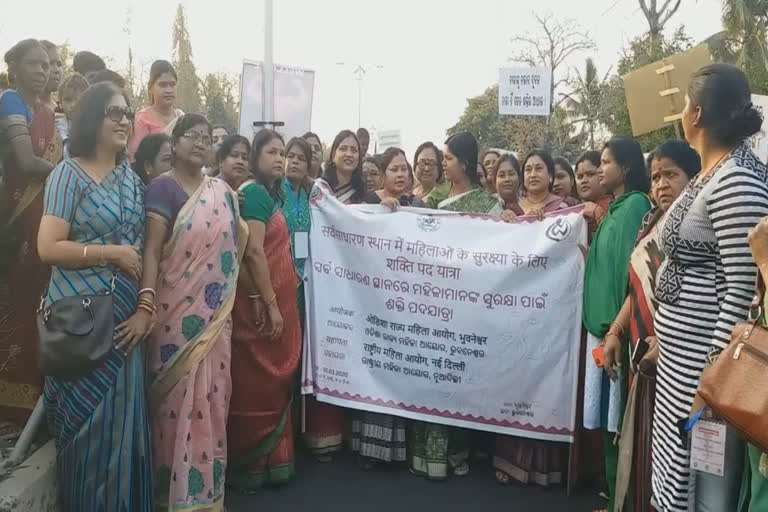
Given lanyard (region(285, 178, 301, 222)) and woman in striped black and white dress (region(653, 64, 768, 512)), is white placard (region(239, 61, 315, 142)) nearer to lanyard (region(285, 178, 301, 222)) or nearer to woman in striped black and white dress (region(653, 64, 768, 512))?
lanyard (region(285, 178, 301, 222))

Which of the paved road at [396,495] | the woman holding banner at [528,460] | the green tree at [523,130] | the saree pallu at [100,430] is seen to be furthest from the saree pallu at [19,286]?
the green tree at [523,130]

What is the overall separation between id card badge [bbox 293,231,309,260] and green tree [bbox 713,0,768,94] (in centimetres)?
1570

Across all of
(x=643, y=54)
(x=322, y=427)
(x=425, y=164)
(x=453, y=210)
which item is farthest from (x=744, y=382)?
(x=643, y=54)

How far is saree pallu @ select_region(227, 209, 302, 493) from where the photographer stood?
353 centimetres

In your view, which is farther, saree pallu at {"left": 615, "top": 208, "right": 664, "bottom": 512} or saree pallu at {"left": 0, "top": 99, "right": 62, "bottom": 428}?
saree pallu at {"left": 0, "top": 99, "right": 62, "bottom": 428}

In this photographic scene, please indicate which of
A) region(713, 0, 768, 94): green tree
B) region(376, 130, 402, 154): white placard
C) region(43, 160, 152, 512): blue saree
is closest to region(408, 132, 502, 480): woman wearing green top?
region(43, 160, 152, 512): blue saree

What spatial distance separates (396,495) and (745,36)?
698 inches

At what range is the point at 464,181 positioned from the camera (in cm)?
439

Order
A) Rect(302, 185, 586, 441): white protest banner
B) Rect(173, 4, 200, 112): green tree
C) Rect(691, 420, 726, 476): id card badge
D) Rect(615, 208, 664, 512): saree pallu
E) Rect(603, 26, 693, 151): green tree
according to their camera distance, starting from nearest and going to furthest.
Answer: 1. Rect(691, 420, 726, 476): id card badge
2. Rect(615, 208, 664, 512): saree pallu
3. Rect(302, 185, 586, 441): white protest banner
4. Rect(603, 26, 693, 151): green tree
5. Rect(173, 4, 200, 112): green tree

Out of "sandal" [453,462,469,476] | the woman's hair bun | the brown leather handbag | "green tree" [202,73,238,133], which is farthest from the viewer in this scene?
"green tree" [202,73,238,133]

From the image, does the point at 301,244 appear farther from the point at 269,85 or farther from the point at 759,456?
the point at 759,456

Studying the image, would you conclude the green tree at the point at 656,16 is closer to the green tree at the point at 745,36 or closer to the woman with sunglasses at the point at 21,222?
the green tree at the point at 745,36

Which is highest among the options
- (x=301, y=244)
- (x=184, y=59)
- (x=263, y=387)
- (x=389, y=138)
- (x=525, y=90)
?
(x=184, y=59)

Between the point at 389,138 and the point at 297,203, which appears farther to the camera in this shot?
the point at 389,138
